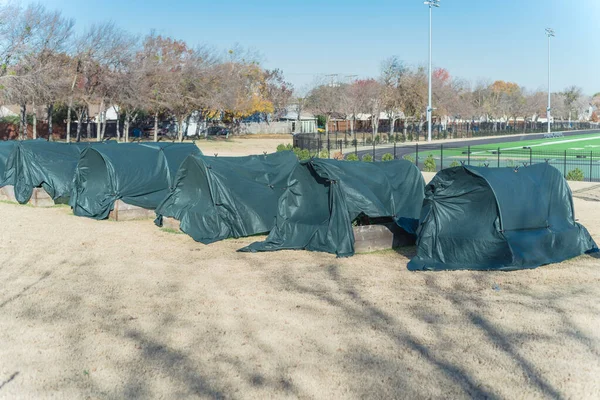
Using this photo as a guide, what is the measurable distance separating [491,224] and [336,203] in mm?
3007

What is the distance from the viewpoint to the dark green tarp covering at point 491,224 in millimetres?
11805

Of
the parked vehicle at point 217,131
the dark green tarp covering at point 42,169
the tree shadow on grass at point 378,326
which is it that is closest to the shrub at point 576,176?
A: the dark green tarp covering at point 42,169

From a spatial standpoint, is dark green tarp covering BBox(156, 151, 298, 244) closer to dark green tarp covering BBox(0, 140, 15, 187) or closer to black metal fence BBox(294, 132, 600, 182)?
dark green tarp covering BBox(0, 140, 15, 187)

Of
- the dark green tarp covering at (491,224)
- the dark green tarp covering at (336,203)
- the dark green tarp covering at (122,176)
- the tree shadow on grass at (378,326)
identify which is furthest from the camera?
the dark green tarp covering at (122,176)

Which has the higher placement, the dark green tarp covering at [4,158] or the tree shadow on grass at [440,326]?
the dark green tarp covering at [4,158]

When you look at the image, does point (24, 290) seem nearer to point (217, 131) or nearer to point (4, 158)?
point (4, 158)

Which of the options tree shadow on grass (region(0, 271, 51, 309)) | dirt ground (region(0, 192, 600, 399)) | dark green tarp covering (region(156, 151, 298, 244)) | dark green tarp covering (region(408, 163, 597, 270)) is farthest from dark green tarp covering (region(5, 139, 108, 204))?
dark green tarp covering (region(408, 163, 597, 270))

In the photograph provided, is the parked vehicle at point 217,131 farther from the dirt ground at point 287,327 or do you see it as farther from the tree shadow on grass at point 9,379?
the tree shadow on grass at point 9,379

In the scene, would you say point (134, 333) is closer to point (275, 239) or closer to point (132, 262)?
point (132, 262)

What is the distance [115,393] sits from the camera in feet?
22.1

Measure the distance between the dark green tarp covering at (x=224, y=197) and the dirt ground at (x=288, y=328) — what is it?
1905mm

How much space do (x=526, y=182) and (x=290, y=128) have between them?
73801 mm

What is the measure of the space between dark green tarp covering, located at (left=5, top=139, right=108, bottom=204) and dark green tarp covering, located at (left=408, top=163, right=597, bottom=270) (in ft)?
39.0

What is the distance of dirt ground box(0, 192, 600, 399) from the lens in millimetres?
6918
